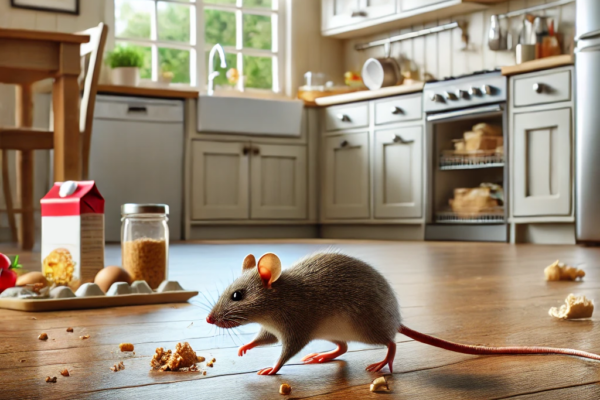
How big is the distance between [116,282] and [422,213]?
3.78 metres

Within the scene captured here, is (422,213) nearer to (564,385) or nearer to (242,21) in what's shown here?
(242,21)

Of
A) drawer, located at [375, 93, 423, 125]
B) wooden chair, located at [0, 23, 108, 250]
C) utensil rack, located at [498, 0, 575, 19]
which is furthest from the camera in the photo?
drawer, located at [375, 93, 423, 125]

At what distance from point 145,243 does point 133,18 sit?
448cm

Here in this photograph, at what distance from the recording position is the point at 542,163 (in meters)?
4.39

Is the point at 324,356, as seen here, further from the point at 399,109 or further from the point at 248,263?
the point at 399,109

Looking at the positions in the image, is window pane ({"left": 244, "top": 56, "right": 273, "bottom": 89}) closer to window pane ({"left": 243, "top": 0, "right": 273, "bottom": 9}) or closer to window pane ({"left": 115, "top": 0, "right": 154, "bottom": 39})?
window pane ({"left": 243, "top": 0, "right": 273, "bottom": 9})

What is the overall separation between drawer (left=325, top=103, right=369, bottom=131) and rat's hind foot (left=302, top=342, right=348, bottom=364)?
183 inches

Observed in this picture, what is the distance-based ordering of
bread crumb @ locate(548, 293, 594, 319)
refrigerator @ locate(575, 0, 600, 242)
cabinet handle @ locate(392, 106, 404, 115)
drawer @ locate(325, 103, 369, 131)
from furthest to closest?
drawer @ locate(325, 103, 369, 131), cabinet handle @ locate(392, 106, 404, 115), refrigerator @ locate(575, 0, 600, 242), bread crumb @ locate(548, 293, 594, 319)

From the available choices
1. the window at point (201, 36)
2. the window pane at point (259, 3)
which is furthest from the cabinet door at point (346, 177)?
the window pane at point (259, 3)

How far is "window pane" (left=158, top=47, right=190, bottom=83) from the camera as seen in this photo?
592 cm

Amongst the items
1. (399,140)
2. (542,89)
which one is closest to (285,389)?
(542,89)

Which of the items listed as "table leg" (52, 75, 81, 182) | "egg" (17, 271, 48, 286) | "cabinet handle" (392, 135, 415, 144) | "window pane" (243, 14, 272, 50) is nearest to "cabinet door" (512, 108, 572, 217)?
"cabinet handle" (392, 135, 415, 144)

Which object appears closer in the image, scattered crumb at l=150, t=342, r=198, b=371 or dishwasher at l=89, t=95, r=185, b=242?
scattered crumb at l=150, t=342, r=198, b=371

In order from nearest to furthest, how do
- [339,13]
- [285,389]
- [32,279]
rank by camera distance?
[285,389], [32,279], [339,13]
